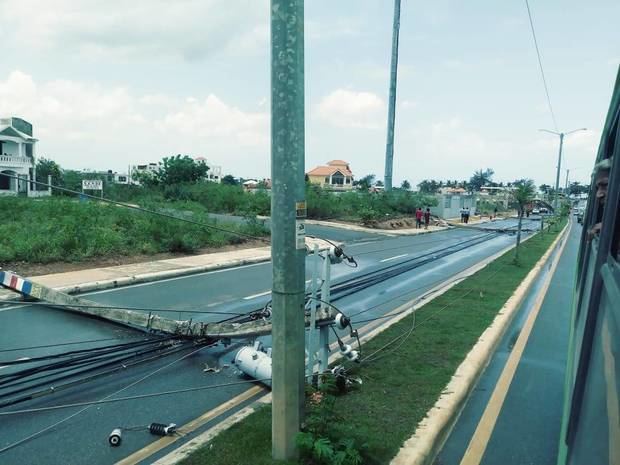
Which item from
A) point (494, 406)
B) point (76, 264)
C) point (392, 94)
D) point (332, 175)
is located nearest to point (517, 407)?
point (494, 406)

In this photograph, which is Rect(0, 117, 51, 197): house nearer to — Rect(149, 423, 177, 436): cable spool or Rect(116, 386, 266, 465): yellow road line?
Rect(116, 386, 266, 465): yellow road line

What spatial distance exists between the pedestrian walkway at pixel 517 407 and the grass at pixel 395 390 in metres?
0.41

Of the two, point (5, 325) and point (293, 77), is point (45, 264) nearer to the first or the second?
point (5, 325)

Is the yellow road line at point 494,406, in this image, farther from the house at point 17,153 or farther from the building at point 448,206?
the house at point 17,153

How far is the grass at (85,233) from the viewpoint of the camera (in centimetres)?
1467

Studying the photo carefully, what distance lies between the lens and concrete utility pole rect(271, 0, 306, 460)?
362 cm

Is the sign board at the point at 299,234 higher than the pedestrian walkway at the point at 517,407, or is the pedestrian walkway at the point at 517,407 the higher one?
the sign board at the point at 299,234

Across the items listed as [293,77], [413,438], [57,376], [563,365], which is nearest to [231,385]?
[57,376]

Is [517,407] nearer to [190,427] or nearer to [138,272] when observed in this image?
[190,427]

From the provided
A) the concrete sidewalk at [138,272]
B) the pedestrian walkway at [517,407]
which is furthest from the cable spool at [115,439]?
the concrete sidewalk at [138,272]

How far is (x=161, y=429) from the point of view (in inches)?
191

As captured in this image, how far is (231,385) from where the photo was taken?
6.21m

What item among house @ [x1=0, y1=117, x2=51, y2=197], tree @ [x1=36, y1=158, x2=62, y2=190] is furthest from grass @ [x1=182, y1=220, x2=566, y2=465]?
tree @ [x1=36, y1=158, x2=62, y2=190]

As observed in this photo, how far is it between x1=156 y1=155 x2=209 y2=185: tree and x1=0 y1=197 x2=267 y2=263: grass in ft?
98.6
